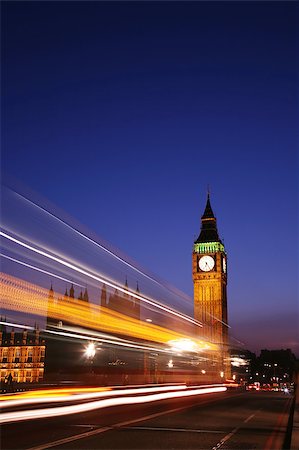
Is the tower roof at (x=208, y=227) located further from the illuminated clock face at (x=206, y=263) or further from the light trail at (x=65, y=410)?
the light trail at (x=65, y=410)

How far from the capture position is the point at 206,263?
11788 cm

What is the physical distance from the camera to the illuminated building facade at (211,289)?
11531 cm

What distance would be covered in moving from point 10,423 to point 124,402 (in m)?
9.16

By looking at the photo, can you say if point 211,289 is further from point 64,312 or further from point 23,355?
point 23,355

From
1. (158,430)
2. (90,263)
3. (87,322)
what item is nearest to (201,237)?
(87,322)

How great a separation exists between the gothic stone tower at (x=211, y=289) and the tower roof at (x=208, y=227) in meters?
1.49

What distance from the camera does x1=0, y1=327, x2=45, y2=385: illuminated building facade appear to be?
105 meters

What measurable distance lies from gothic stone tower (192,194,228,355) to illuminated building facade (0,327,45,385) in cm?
3623

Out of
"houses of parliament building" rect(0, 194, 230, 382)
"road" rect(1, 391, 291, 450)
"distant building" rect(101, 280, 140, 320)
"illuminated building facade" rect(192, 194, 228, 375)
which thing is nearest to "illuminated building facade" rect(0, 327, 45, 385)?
"houses of parliament building" rect(0, 194, 230, 382)

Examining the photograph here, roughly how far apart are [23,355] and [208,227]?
54.6 m

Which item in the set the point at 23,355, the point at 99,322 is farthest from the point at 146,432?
the point at 23,355

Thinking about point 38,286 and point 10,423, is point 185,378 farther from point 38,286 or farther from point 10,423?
point 10,423

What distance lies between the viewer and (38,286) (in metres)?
45.5

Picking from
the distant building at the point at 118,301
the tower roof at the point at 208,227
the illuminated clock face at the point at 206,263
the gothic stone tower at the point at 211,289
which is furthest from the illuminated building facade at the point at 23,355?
the tower roof at the point at 208,227
